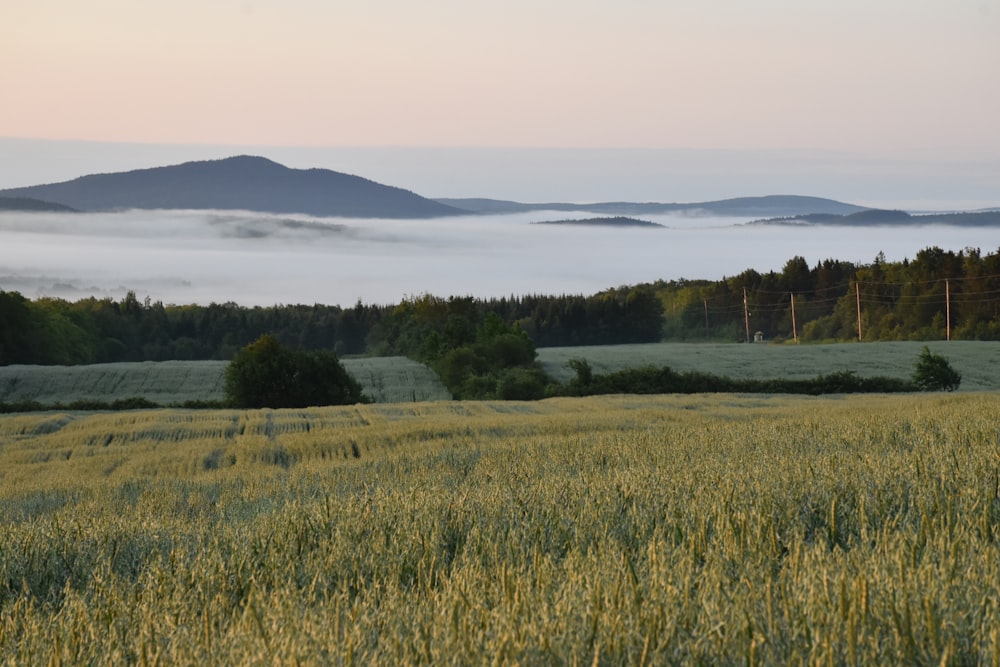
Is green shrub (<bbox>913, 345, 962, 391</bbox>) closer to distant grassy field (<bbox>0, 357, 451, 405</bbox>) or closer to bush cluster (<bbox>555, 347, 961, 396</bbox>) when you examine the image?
bush cluster (<bbox>555, 347, 961, 396</bbox>)

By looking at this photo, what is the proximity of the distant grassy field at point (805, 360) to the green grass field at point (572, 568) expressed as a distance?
43995 mm

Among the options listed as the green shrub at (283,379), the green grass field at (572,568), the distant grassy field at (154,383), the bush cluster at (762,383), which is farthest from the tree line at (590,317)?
the green grass field at (572,568)

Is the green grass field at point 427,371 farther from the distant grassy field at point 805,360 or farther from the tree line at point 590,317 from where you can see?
the tree line at point 590,317

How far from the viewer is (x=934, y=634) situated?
2807 mm

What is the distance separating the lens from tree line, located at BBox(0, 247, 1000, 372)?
91562 millimetres

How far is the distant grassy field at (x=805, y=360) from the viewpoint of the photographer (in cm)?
5347

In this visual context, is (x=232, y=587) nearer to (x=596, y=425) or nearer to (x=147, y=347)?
(x=596, y=425)

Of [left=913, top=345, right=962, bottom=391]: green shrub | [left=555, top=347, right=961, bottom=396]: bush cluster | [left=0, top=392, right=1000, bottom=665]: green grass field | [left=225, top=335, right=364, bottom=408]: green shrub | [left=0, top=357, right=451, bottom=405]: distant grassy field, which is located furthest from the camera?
[left=0, top=357, right=451, bottom=405]: distant grassy field

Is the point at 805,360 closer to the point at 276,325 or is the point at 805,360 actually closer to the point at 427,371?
the point at 427,371

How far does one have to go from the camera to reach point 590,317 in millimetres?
115938

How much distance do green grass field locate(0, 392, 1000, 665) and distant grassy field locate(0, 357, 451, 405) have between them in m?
48.6

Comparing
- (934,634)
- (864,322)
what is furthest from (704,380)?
(864,322)

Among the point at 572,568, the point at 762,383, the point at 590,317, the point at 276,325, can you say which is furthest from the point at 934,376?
the point at 276,325

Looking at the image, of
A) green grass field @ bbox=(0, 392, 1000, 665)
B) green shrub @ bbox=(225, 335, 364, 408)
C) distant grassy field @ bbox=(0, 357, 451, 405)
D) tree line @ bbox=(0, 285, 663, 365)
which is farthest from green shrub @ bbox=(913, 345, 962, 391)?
tree line @ bbox=(0, 285, 663, 365)
